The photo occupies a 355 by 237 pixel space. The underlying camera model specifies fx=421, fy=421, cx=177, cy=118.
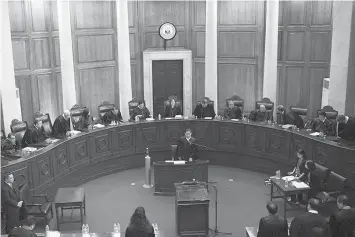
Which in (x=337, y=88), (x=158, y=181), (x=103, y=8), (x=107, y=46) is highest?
(x=103, y=8)

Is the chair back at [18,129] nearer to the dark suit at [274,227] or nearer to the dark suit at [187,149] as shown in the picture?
the dark suit at [187,149]

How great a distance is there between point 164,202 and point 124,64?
632 centimetres

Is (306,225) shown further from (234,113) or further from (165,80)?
(165,80)

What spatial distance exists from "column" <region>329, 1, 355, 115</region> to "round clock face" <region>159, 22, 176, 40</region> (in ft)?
19.9

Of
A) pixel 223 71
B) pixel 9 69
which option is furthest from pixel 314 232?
pixel 223 71

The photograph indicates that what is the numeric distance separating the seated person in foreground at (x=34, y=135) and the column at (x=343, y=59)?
8430mm

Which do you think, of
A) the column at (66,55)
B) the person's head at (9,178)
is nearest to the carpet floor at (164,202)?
the person's head at (9,178)

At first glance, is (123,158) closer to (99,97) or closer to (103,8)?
(99,97)

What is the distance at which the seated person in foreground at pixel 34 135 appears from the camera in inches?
424

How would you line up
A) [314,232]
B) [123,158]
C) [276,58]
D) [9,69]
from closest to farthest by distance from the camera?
[314,232] → [9,69] → [123,158] → [276,58]

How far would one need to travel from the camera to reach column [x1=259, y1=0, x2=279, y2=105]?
1438 centimetres

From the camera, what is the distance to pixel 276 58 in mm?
14703

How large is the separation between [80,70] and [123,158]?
4355mm

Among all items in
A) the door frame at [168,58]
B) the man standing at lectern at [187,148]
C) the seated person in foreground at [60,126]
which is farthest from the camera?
the door frame at [168,58]
